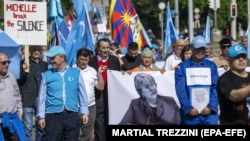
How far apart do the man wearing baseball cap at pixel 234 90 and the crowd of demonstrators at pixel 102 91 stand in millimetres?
4078

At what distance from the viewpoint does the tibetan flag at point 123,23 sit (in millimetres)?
17055

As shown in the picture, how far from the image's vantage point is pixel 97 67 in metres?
12.1

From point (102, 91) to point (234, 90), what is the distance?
4.48 meters

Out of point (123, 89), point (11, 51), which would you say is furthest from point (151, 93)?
point (11, 51)

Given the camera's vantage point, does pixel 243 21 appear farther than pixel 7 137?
Yes

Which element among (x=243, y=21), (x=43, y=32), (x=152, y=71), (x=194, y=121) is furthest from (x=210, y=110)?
(x=243, y=21)

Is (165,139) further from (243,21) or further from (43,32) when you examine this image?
(243,21)

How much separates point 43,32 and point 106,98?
2.02 m

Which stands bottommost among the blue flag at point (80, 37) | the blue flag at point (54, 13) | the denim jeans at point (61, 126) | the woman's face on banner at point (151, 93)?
Answer: the denim jeans at point (61, 126)

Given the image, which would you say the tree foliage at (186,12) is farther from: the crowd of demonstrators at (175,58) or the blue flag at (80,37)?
the crowd of demonstrators at (175,58)

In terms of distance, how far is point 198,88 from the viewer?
30.4 ft

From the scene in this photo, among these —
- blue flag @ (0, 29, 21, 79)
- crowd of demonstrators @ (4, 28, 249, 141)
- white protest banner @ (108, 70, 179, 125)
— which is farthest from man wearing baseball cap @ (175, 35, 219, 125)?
blue flag @ (0, 29, 21, 79)

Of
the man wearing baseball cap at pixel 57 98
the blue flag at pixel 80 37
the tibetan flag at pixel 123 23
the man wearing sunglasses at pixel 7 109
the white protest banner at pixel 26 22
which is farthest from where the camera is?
the tibetan flag at pixel 123 23

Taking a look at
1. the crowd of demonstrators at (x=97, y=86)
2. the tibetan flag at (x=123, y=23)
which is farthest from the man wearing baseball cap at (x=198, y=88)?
the tibetan flag at (x=123, y=23)
